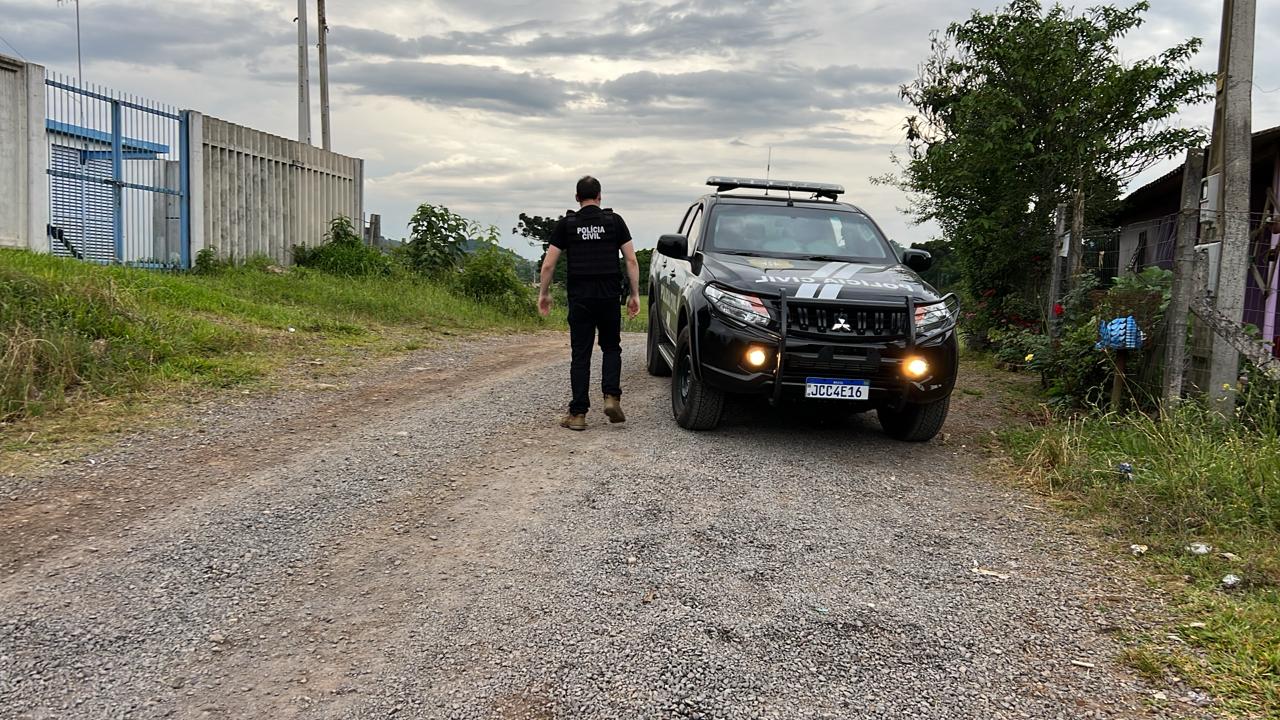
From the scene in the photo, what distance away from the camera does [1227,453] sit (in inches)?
202

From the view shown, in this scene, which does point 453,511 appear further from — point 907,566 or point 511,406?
point 511,406

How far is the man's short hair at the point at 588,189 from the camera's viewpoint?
6750 millimetres

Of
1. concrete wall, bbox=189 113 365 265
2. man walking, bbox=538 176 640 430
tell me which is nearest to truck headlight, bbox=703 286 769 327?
man walking, bbox=538 176 640 430

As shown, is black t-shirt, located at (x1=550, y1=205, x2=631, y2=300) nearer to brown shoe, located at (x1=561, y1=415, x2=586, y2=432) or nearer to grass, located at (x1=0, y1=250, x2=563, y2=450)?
brown shoe, located at (x1=561, y1=415, x2=586, y2=432)

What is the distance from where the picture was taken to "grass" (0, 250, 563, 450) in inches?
270

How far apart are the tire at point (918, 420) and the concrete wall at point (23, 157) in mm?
10264

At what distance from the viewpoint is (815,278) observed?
6305 millimetres

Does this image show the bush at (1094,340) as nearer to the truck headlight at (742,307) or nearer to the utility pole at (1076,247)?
the utility pole at (1076,247)

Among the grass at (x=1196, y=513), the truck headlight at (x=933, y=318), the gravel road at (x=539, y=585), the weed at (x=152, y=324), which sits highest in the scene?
the truck headlight at (x=933, y=318)

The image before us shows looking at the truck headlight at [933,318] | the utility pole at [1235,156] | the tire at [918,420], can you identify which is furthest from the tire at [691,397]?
the utility pole at [1235,156]

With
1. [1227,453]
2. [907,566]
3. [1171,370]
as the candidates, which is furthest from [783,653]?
[1171,370]

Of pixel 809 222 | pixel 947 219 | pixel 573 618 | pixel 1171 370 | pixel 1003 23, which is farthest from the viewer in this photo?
pixel 947 219

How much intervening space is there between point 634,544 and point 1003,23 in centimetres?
980

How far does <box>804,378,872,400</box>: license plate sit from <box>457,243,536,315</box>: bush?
11815 millimetres
